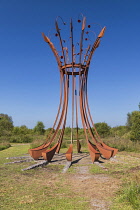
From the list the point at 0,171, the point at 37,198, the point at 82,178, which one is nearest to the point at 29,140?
the point at 0,171

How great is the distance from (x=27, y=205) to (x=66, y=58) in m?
5.52

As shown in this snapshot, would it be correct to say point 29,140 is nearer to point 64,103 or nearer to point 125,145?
point 125,145

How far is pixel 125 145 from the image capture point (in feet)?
33.2

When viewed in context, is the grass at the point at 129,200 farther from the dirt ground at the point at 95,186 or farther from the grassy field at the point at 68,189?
the dirt ground at the point at 95,186

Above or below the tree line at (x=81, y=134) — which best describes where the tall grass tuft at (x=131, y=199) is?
below

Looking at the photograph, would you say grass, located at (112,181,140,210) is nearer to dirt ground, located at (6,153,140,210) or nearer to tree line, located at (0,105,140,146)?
dirt ground, located at (6,153,140,210)

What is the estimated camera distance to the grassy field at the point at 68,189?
9.94ft

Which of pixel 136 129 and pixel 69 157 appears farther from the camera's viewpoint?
pixel 136 129

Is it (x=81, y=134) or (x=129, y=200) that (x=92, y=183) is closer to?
(x=129, y=200)

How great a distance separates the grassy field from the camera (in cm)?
303

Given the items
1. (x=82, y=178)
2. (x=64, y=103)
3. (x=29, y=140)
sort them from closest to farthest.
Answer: (x=82, y=178), (x=64, y=103), (x=29, y=140)

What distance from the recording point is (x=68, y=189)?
152 inches

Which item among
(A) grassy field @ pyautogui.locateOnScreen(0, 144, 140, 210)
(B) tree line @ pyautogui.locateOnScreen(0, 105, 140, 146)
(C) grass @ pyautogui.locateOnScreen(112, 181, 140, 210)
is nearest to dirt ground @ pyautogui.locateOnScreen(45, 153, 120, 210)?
(A) grassy field @ pyautogui.locateOnScreen(0, 144, 140, 210)

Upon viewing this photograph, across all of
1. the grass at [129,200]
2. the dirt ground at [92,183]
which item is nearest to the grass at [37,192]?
the dirt ground at [92,183]
